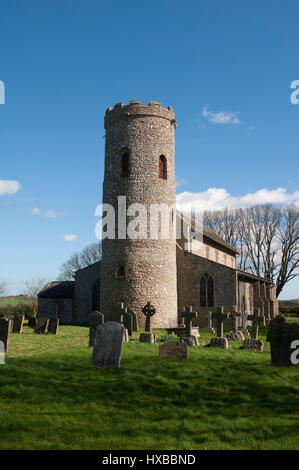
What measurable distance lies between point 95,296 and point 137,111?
13401 mm

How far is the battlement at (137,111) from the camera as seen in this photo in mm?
24531

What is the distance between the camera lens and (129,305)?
2336 centimetres

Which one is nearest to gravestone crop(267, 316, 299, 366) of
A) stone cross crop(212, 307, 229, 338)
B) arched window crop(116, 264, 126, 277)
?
stone cross crop(212, 307, 229, 338)

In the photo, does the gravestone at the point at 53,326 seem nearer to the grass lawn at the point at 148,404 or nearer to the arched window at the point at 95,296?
the grass lawn at the point at 148,404

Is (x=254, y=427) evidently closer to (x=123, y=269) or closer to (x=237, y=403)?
(x=237, y=403)

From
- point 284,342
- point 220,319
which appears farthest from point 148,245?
point 284,342

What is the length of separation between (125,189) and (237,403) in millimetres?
18335

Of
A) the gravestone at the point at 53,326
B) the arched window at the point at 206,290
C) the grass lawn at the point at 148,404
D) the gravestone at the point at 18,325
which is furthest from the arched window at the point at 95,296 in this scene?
the grass lawn at the point at 148,404

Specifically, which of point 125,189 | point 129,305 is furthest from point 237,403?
point 125,189

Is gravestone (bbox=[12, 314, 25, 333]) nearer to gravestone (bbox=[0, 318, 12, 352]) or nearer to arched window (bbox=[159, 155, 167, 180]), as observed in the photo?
gravestone (bbox=[0, 318, 12, 352])

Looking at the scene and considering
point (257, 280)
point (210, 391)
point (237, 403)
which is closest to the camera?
point (237, 403)

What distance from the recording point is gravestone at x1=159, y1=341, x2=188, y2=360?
1074cm

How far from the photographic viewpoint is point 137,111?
2450 centimetres
